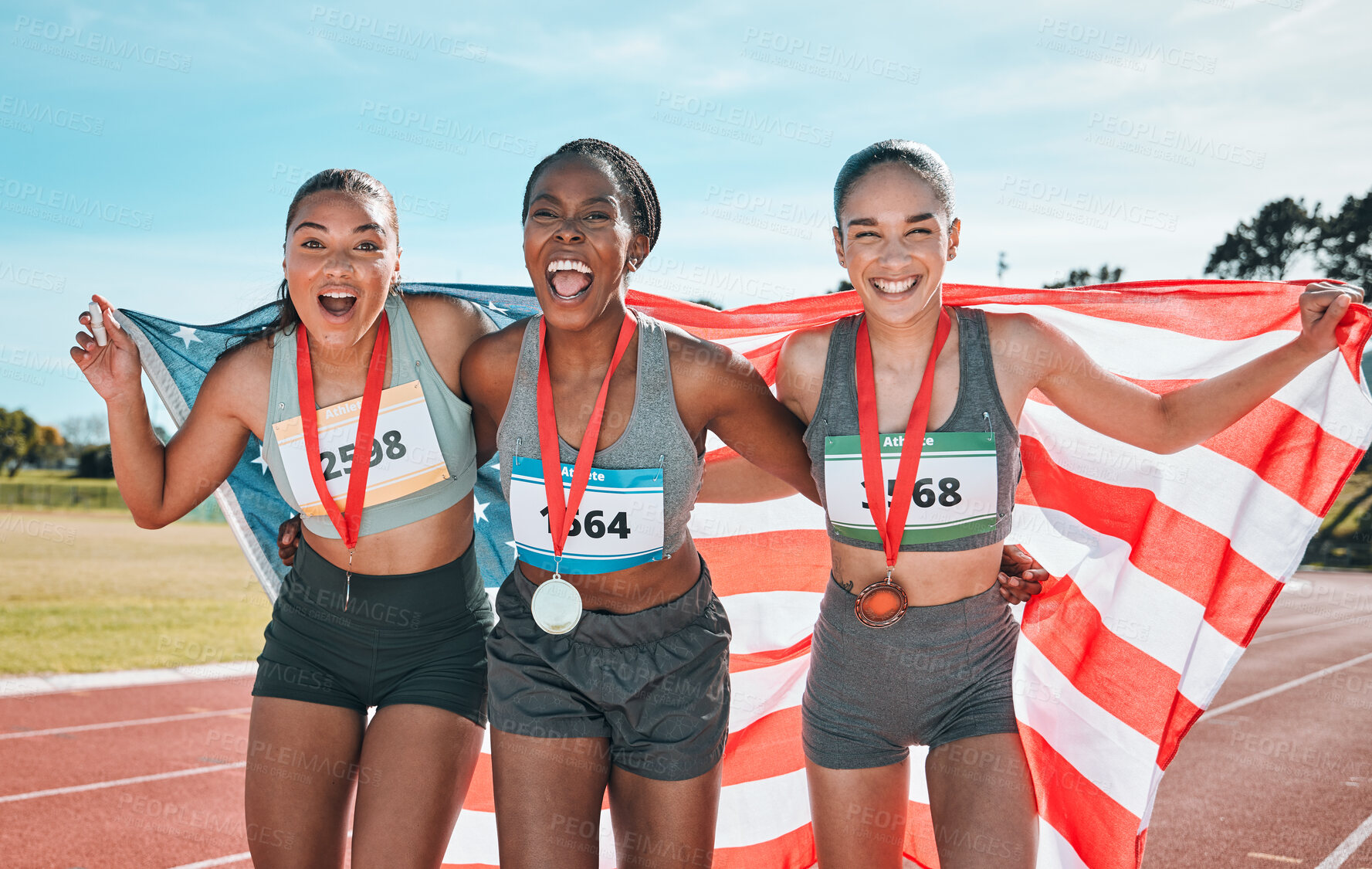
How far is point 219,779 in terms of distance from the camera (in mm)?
7496

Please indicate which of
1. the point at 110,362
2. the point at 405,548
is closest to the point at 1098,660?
the point at 405,548

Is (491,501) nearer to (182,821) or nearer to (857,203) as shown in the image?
(857,203)

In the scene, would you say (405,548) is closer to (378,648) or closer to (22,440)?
(378,648)

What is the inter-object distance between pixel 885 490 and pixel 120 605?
17248mm

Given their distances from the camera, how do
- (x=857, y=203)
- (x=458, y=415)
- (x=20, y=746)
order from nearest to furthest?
(x=857, y=203) → (x=458, y=415) → (x=20, y=746)

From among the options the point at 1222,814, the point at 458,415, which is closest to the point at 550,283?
the point at 458,415

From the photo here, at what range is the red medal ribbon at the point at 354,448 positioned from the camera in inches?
111

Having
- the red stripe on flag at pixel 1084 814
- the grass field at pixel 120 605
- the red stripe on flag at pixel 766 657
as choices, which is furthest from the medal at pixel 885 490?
the grass field at pixel 120 605

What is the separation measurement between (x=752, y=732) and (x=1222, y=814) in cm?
503

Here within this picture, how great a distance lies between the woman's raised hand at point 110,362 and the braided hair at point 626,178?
144cm

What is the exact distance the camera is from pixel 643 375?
270cm

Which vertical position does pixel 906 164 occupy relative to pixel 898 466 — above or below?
above

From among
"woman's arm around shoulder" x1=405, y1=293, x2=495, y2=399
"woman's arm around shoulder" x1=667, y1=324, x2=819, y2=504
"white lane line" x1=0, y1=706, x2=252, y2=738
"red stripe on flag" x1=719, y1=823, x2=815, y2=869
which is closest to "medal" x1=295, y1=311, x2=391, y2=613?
"woman's arm around shoulder" x1=405, y1=293, x2=495, y2=399

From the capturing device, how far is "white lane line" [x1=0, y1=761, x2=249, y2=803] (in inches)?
270
